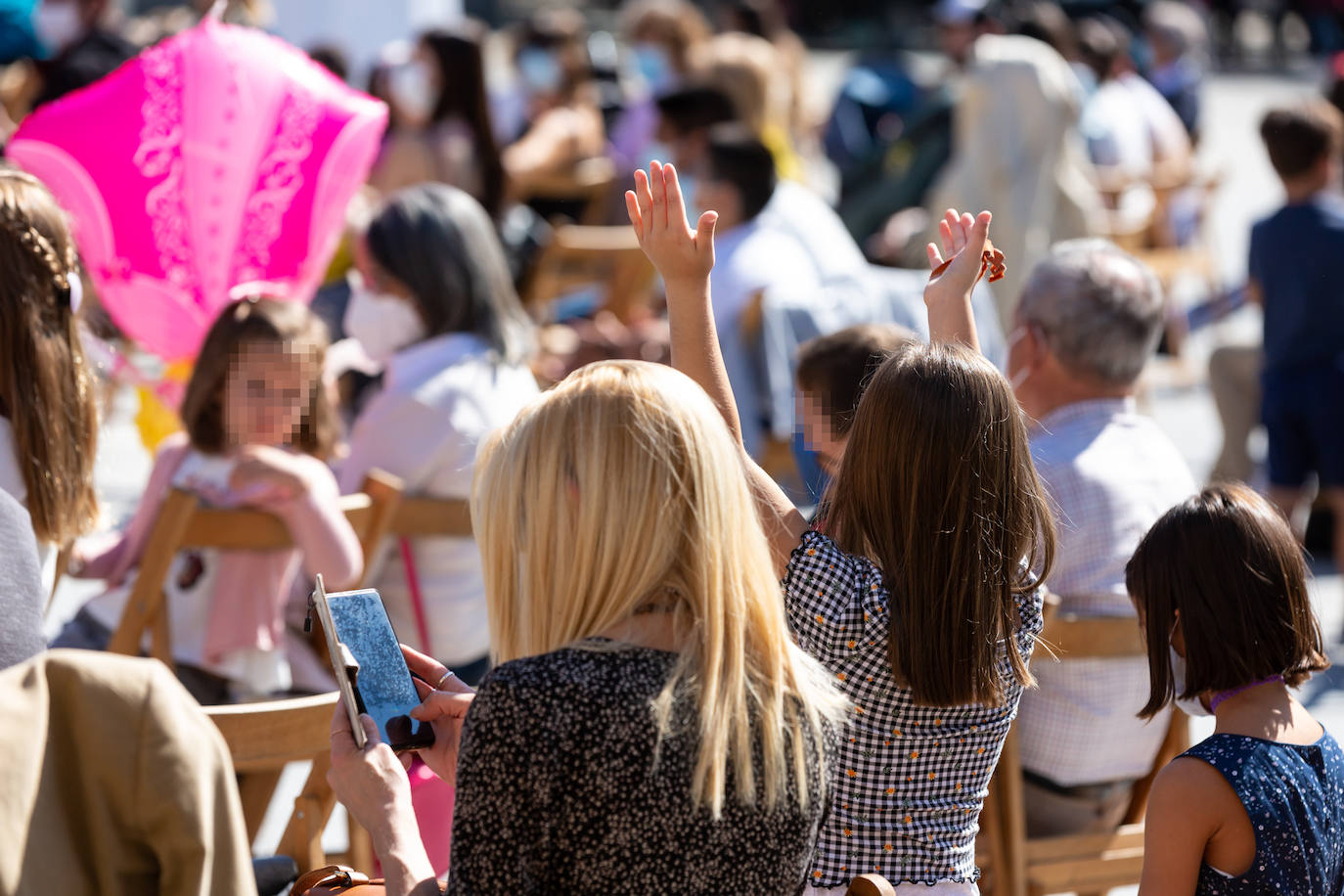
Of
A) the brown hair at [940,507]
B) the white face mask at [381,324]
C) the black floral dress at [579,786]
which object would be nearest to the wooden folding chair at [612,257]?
the white face mask at [381,324]

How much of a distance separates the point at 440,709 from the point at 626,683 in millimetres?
318

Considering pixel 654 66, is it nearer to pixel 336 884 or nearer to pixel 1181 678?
pixel 1181 678

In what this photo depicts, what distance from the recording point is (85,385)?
2.48 meters

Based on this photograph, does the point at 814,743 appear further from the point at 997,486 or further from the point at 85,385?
the point at 85,385

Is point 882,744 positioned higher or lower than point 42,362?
lower

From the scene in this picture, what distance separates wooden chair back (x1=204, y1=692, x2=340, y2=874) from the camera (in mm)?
2102

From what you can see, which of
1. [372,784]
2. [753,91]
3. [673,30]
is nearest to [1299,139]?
[753,91]

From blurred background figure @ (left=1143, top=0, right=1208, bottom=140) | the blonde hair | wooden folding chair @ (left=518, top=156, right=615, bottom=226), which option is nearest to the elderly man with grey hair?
the blonde hair

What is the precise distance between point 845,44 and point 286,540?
20.3 meters

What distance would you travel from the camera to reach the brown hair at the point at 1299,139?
16.1 ft

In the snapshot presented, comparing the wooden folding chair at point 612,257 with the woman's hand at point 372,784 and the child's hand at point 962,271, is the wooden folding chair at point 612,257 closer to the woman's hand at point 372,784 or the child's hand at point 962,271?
the child's hand at point 962,271

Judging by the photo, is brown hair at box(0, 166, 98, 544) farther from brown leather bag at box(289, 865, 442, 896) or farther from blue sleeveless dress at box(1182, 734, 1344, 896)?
blue sleeveless dress at box(1182, 734, 1344, 896)

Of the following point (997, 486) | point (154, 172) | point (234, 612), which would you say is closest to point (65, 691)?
A: point (997, 486)

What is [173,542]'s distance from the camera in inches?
104
